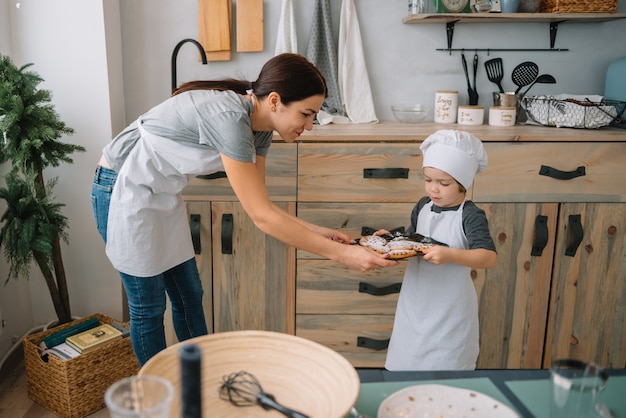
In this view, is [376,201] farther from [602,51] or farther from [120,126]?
[602,51]

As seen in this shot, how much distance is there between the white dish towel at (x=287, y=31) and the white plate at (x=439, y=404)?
1.96 metres

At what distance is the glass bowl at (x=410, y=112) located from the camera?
8.96 ft

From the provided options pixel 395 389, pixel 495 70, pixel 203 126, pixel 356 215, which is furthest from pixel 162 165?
pixel 495 70

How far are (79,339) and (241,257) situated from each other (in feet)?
2.20

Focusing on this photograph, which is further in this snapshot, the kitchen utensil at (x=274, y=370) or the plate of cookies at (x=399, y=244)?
the plate of cookies at (x=399, y=244)

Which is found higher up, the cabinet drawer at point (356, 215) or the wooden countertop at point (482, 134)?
the wooden countertop at point (482, 134)

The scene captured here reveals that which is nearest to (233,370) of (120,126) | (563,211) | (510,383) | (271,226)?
(510,383)

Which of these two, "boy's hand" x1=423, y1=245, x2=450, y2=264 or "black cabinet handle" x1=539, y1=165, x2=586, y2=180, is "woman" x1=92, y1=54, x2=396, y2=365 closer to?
"boy's hand" x1=423, y1=245, x2=450, y2=264

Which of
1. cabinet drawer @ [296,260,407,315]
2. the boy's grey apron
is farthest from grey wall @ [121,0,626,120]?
the boy's grey apron

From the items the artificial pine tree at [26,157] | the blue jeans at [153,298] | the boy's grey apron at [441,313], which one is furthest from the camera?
the artificial pine tree at [26,157]

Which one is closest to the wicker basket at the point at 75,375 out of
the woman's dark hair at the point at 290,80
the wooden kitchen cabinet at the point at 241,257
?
the wooden kitchen cabinet at the point at 241,257

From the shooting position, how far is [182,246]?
2.01 m

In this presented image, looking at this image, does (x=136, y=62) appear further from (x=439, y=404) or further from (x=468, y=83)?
(x=439, y=404)

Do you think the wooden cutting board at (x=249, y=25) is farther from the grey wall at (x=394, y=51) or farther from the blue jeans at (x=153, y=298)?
the blue jeans at (x=153, y=298)
